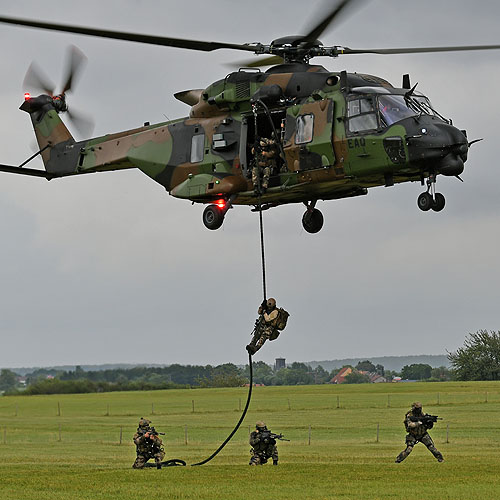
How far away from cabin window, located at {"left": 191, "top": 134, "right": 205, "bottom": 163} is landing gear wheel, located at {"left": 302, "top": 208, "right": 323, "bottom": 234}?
3313 millimetres

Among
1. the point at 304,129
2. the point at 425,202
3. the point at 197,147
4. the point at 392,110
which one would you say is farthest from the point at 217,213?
the point at 425,202

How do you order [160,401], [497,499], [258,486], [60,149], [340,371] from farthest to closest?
[340,371]
[160,401]
[60,149]
[258,486]
[497,499]

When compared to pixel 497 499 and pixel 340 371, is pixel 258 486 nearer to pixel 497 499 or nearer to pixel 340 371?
pixel 497 499

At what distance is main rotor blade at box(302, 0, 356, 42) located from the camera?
74.5 feet

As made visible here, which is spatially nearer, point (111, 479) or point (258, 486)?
point (258, 486)

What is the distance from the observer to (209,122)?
28969mm

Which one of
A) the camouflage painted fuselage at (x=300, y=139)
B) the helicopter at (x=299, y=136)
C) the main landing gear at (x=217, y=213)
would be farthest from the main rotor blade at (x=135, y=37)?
the main landing gear at (x=217, y=213)

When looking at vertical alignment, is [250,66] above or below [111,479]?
above

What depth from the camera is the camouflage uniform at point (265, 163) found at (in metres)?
27.2

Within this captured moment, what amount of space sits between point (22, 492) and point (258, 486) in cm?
592

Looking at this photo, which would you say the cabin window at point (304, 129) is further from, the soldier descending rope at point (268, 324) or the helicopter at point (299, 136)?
the soldier descending rope at point (268, 324)

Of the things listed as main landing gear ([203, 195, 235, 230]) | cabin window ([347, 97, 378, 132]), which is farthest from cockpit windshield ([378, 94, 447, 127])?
main landing gear ([203, 195, 235, 230])

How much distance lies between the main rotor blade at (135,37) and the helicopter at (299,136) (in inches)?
1.4

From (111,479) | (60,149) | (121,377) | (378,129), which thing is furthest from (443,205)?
(121,377)
